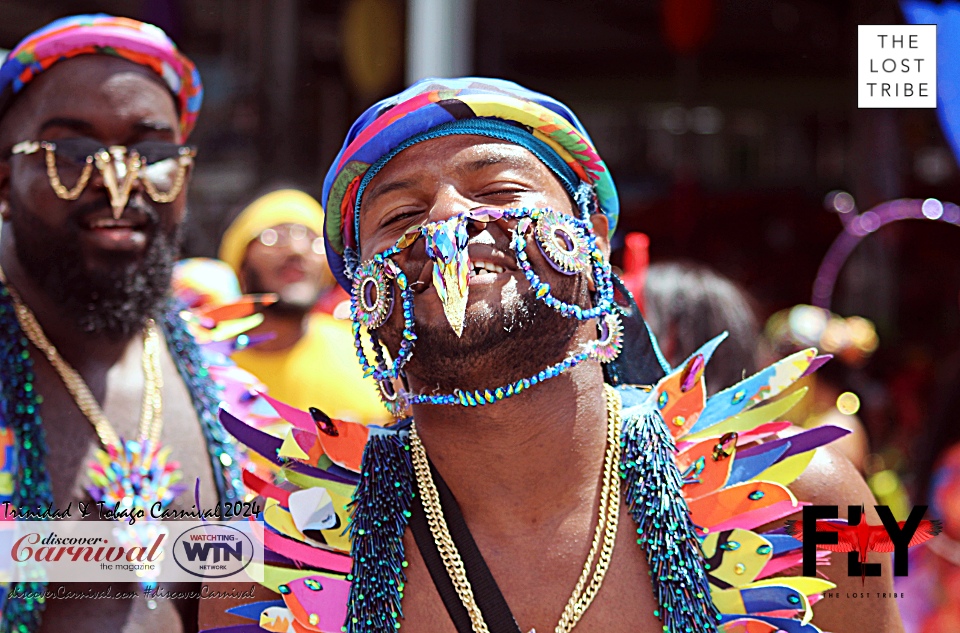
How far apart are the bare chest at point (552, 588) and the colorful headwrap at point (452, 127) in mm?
655

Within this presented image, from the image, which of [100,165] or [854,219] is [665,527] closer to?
[100,165]

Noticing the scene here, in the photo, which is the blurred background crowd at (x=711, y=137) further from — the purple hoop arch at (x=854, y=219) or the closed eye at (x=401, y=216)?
the closed eye at (x=401, y=216)

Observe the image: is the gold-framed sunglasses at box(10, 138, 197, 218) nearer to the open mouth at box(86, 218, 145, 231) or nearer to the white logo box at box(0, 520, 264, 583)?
the open mouth at box(86, 218, 145, 231)

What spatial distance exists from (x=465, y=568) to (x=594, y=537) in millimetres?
242

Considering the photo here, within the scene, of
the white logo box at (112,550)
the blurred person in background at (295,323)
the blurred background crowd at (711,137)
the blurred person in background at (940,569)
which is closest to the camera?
the white logo box at (112,550)

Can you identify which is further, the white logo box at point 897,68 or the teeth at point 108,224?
the white logo box at point 897,68

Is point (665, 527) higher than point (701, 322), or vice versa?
point (701, 322)

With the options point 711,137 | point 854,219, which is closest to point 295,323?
point 854,219

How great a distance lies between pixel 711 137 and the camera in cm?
1210

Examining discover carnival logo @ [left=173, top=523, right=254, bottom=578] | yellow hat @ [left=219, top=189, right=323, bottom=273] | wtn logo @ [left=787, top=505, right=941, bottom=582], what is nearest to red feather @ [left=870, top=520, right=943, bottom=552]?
wtn logo @ [left=787, top=505, right=941, bottom=582]

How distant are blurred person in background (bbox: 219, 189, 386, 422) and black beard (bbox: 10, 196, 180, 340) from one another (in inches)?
72.1

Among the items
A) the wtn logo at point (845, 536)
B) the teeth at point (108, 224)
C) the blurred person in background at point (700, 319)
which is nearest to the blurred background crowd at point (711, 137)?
the blurred person in background at point (700, 319)

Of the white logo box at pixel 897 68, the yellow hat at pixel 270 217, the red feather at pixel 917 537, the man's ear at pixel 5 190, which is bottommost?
the red feather at pixel 917 537

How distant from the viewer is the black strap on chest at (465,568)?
1951 mm
